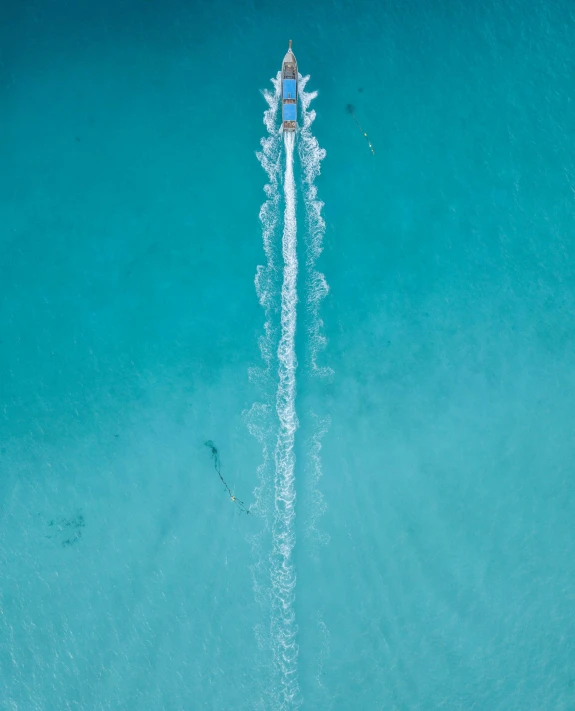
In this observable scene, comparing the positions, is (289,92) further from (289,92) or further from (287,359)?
(287,359)

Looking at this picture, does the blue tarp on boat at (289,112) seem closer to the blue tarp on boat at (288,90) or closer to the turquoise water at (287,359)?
the blue tarp on boat at (288,90)

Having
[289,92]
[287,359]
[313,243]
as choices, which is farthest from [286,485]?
[289,92]

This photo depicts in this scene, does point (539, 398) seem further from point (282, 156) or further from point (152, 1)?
point (152, 1)

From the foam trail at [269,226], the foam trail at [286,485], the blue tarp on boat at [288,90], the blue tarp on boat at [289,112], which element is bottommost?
the foam trail at [286,485]

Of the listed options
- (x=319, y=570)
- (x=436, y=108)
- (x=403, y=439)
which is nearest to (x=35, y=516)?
(x=319, y=570)

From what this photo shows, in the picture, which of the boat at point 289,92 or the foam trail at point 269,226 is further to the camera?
the foam trail at point 269,226

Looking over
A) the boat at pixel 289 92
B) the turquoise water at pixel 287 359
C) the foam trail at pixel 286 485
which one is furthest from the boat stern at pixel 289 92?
the turquoise water at pixel 287 359
